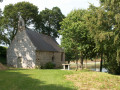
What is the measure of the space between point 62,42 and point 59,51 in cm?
788

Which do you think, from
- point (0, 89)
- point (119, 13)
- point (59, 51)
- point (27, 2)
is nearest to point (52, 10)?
point (27, 2)

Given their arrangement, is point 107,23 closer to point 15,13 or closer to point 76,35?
point 76,35

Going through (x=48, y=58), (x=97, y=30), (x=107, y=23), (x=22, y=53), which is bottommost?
(x=48, y=58)

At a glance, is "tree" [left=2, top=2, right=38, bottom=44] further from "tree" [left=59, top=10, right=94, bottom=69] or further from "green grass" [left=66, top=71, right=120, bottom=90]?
"green grass" [left=66, top=71, right=120, bottom=90]

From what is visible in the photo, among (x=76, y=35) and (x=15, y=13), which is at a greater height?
(x=15, y=13)

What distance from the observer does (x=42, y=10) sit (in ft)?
125

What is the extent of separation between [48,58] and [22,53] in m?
4.87

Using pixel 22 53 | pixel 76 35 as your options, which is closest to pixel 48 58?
pixel 22 53

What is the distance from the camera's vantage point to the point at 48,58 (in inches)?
1024

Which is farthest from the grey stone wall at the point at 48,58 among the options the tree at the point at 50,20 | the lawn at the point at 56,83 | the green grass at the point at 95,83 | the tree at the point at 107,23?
the tree at the point at 107,23

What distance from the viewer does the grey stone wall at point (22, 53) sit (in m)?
23.5

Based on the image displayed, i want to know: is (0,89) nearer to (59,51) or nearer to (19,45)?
(19,45)

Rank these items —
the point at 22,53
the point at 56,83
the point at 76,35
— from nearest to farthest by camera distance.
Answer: the point at 56,83
the point at 76,35
the point at 22,53

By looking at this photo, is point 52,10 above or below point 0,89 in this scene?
above
